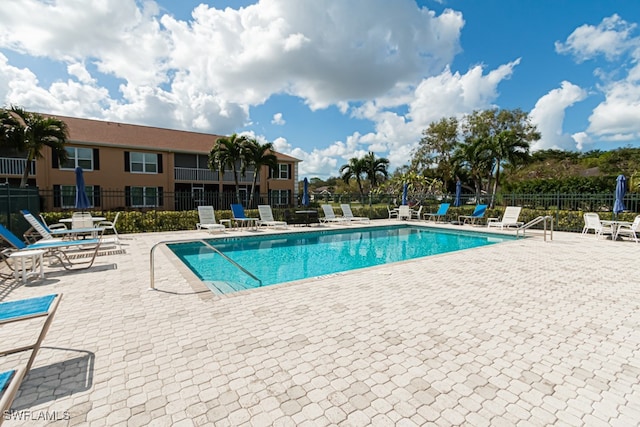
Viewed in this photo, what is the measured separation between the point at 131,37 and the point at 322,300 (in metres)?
9.87

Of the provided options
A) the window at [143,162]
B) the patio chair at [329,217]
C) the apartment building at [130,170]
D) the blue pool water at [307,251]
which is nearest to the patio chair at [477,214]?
the blue pool water at [307,251]

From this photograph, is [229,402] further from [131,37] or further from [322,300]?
[131,37]

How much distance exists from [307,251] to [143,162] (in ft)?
53.8

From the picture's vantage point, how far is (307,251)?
10422 mm

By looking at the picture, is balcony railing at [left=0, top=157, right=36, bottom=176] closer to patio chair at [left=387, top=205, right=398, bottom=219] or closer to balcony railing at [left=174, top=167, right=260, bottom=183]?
balcony railing at [left=174, top=167, right=260, bottom=183]

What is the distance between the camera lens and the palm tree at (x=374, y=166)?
110 feet

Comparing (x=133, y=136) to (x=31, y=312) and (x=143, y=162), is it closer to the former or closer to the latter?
(x=143, y=162)

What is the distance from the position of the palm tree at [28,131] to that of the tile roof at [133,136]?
15.5 ft

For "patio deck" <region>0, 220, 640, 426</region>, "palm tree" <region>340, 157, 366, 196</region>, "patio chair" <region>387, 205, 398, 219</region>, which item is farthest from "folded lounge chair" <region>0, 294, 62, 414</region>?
"palm tree" <region>340, 157, 366, 196</region>

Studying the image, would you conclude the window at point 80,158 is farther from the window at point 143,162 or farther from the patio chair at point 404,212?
the patio chair at point 404,212

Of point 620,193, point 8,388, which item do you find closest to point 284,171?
point 620,193

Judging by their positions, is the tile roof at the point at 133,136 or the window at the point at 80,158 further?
the tile roof at the point at 133,136

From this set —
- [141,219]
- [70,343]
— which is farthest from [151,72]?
[70,343]

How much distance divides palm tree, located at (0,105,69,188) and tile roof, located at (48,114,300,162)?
15.5ft
